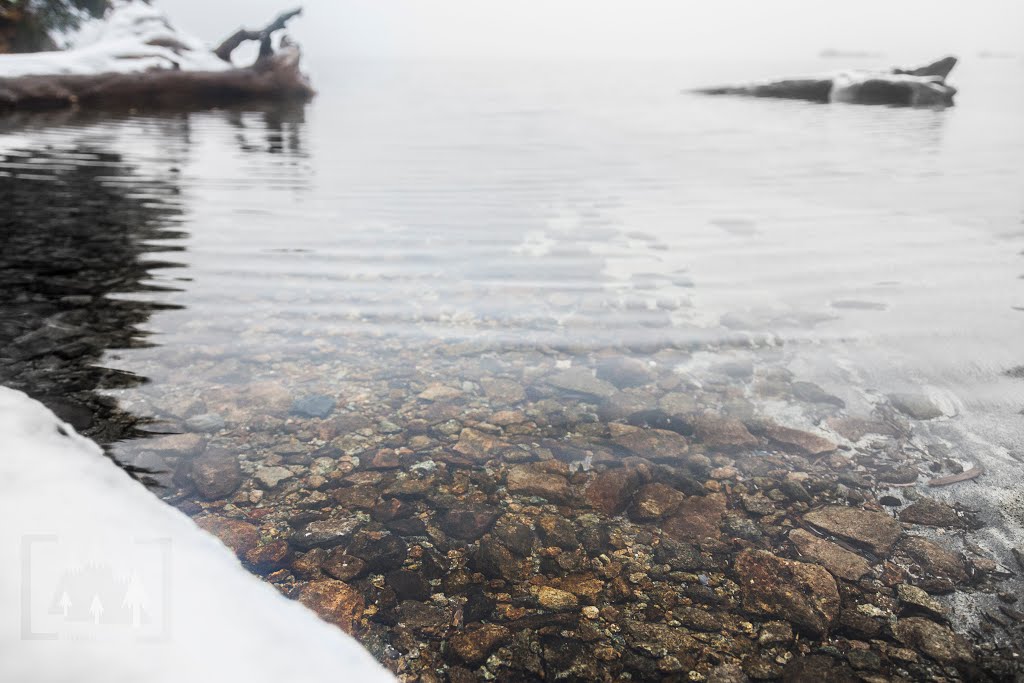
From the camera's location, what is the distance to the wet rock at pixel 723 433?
7.72 ft

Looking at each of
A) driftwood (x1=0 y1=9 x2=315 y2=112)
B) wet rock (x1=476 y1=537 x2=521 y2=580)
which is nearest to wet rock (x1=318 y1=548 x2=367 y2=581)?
wet rock (x1=476 y1=537 x2=521 y2=580)

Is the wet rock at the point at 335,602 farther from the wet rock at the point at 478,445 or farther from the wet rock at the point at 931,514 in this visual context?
the wet rock at the point at 931,514

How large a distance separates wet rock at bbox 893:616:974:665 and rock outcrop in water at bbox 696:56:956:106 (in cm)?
2110

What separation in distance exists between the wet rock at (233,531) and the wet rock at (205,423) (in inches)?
23.3

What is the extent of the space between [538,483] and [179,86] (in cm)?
1743

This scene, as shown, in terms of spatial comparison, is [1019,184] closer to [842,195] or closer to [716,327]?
[842,195]

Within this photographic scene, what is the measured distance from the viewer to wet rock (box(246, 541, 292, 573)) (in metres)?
1.71

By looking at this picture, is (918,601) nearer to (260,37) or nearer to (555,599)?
(555,599)

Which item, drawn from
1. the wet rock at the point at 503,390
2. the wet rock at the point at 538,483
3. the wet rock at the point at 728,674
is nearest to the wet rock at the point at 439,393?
the wet rock at the point at 503,390

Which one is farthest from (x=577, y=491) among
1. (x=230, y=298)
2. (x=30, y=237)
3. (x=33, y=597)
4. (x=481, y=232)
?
(x=30, y=237)

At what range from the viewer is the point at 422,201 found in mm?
6445

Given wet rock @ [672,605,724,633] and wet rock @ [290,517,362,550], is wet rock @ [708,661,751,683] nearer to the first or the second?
wet rock @ [672,605,724,633]

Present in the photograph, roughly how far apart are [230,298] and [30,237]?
2233mm

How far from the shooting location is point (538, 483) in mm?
2150
